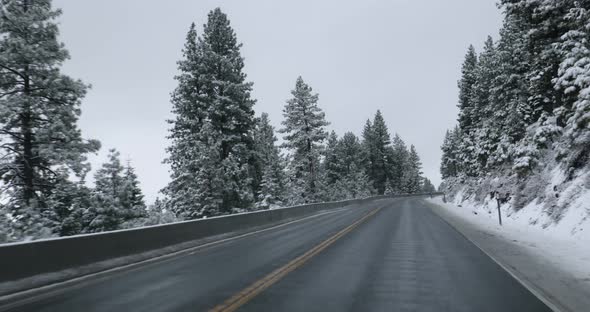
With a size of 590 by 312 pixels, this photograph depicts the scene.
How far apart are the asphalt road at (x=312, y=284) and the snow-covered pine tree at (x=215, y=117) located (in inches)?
811

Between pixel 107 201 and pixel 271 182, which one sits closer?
pixel 107 201

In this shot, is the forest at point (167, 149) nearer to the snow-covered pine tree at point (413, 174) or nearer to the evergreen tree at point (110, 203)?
the evergreen tree at point (110, 203)

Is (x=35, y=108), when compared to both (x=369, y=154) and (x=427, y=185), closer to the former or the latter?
(x=369, y=154)

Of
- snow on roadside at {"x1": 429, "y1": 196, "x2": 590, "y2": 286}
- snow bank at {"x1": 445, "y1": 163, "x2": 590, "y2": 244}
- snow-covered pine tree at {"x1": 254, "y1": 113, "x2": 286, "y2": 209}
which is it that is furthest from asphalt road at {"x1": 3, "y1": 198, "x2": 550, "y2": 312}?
snow-covered pine tree at {"x1": 254, "y1": 113, "x2": 286, "y2": 209}

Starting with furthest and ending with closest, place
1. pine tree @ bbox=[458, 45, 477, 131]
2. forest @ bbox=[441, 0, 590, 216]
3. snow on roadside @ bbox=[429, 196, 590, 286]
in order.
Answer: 1. pine tree @ bbox=[458, 45, 477, 131]
2. forest @ bbox=[441, 0, 590, 216]
3. snow on roadside @ bbox=[429, 196, 590, 286]

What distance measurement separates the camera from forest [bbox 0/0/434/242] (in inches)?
725

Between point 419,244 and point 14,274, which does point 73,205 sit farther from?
point 419,244

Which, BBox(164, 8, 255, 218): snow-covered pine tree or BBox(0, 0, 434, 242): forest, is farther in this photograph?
BBox(164, 8, 255, 218): snow-covered pine tree

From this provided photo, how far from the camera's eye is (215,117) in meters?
36.2

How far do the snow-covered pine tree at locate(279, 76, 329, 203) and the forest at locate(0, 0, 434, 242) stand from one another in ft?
0.43

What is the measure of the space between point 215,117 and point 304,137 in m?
22.1

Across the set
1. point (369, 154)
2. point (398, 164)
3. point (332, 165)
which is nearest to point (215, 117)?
point (332, 165)

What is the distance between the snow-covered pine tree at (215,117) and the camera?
33281 millimetres

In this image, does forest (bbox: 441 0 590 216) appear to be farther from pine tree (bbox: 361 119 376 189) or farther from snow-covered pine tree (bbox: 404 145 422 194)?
snow-covered pine tree (bbox: 404 145 422 194)
